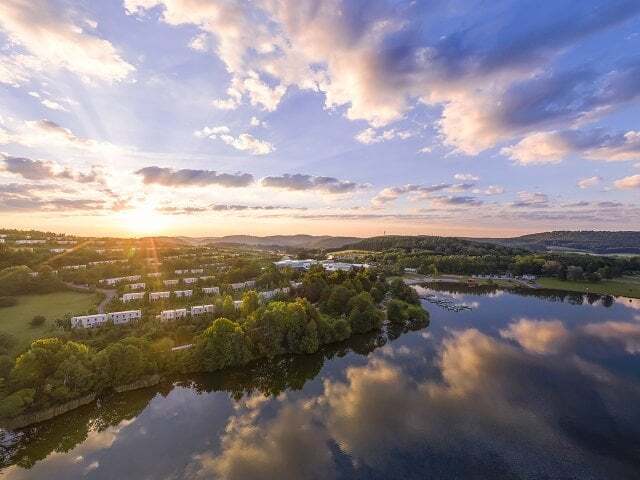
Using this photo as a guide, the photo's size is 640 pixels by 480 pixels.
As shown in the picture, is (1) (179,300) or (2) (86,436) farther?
(1) (179,300)

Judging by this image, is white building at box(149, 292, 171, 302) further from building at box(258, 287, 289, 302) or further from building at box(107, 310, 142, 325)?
building at box(258, 287, 289, 302)

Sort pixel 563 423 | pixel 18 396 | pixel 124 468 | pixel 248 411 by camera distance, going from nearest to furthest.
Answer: pixel 124 468 < pixel 18 396 < pixel 563 423 < pixel 248 411

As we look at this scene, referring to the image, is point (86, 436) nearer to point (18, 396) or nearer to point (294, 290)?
point (18, 396)

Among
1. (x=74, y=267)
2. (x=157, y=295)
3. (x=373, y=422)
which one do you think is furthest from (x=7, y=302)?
(x=373, y=422)

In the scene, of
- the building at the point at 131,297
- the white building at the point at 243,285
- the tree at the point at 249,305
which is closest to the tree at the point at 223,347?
the tree at the point at 249,305

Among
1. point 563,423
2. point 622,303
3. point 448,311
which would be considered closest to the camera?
point 563,423

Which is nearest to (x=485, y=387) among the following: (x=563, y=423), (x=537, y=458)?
(x=563, y=423)

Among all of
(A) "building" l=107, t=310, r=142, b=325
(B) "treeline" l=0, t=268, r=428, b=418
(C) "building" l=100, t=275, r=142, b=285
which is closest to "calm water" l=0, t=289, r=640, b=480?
(B) "treeline" l=0, t=268, r=428, b=418

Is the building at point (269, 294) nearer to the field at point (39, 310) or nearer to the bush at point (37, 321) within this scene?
the field at point (39, 310)
